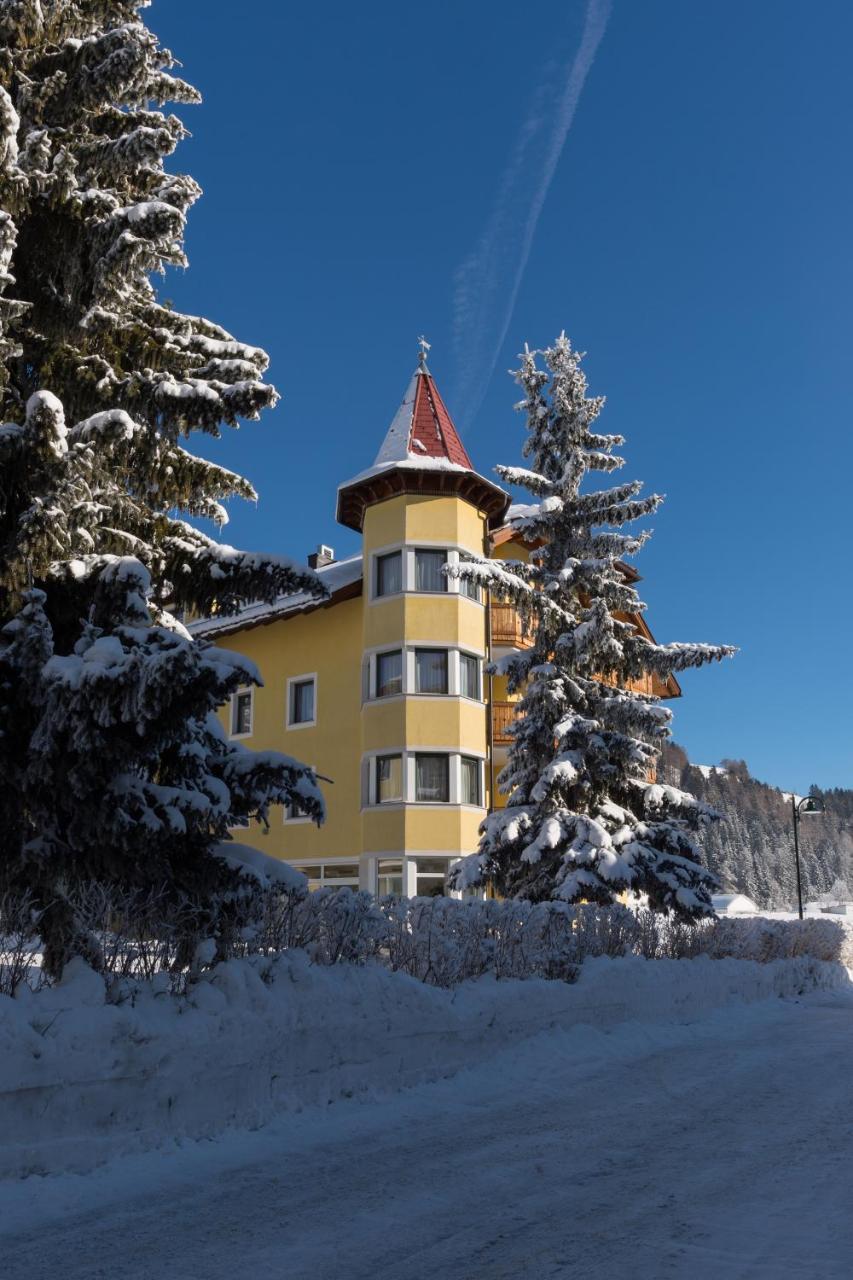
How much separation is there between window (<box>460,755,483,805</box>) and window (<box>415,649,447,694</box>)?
6.16 ft

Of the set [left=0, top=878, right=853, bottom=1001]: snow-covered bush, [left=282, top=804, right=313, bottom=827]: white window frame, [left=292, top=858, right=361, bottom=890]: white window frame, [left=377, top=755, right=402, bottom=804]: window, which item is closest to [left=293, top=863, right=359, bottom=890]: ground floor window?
[left=292, top=858, right=361, bottom=890]: white window frame

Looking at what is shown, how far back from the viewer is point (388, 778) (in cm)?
2542

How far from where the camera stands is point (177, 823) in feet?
26.2

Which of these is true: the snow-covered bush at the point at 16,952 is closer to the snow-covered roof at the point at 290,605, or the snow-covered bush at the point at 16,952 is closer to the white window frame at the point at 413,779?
the white window frame at the point at 413,779

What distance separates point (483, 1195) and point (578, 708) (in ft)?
46.5

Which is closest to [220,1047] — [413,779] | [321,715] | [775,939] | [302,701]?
[775,939]

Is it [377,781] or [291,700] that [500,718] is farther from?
[291,700]

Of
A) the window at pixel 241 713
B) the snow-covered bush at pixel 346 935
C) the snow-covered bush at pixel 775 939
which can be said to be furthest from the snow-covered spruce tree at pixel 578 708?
the window at pixel 241 713

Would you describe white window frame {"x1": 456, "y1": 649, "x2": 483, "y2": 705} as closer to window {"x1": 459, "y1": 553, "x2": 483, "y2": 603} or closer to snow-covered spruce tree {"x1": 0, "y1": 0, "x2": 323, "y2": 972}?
window {"x1": 459, "y1": 553, "x2": 483, "y2": 603}

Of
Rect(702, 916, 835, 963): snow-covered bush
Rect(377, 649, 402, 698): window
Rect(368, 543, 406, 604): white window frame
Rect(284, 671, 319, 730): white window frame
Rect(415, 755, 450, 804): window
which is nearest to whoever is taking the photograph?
Rect(702, 916, 835, 963): snow-covered bush

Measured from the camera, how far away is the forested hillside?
119 meters

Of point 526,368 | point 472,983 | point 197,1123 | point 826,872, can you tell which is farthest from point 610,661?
point 826,872

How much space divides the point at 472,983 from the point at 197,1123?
3.81 metres

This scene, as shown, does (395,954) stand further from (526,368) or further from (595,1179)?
(526,368)
